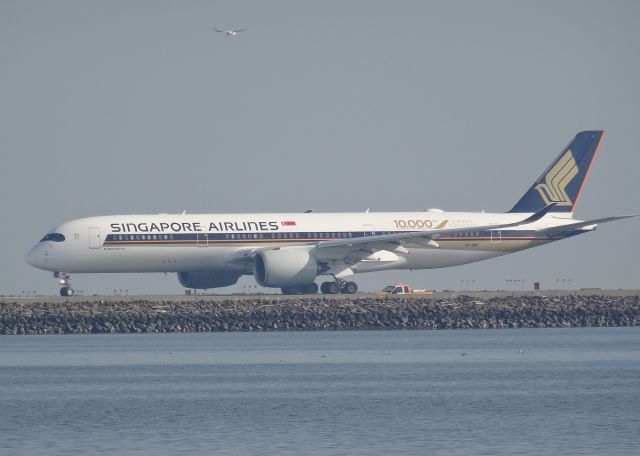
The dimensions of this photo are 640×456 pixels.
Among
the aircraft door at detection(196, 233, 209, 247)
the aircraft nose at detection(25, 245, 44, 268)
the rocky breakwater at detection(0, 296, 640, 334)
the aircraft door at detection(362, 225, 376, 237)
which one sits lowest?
the rocky breakwater at detection(0, 296, 640, 334)

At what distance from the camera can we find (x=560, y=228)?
276ft

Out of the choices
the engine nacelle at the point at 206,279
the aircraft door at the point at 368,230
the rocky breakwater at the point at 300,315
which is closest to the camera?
the rocky breakwater at the point at 300,315

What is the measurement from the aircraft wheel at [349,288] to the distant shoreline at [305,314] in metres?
3.35

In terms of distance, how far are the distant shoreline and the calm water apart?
3213mm

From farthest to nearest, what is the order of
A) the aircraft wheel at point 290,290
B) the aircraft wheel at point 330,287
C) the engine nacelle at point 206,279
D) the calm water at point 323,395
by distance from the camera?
the engine nacelle at point 206,279
the aircraft wheel at point 290,290
the aircraft wheel at point 330,287
the calm water at point 323,395

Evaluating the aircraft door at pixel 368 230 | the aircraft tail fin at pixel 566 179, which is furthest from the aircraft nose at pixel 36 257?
the aircraft tail fin at pixel 566 179

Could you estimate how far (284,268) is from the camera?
77562mm

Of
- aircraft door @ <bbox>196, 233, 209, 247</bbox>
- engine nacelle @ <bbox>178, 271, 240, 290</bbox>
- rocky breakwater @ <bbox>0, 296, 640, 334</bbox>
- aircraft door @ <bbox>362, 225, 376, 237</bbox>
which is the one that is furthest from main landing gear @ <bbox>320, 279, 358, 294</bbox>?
aircraft door @ <bbox>196, 233, 209, 247</bbox>

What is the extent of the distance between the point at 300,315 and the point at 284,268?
217 inches

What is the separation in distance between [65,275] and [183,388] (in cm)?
3622

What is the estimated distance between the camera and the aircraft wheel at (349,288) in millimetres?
82812

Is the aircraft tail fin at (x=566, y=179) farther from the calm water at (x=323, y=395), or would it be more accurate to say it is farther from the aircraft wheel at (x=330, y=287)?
the calm water at (x=323, y=395)

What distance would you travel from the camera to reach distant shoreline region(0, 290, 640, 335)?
72.2m

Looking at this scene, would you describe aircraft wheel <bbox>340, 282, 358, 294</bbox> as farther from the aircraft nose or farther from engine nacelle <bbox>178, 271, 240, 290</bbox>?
the aircraft nose
